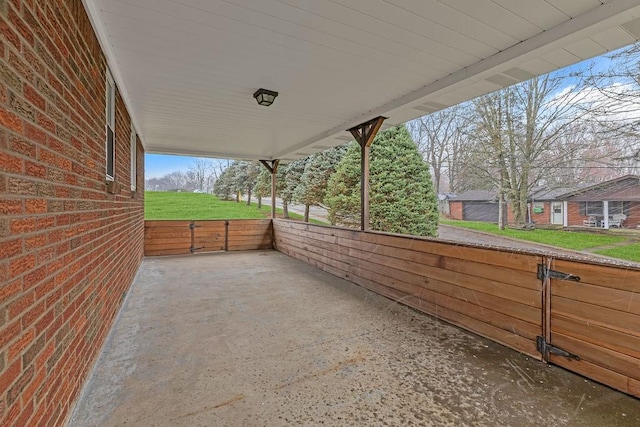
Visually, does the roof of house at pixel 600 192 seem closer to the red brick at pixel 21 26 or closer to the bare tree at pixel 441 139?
the bare tree at pixel 441 139

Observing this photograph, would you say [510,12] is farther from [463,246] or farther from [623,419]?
[623,419]

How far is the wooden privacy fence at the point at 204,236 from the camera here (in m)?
6.85

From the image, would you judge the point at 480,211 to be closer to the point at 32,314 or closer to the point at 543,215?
the point at 543,215

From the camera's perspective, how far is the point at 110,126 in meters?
2.88

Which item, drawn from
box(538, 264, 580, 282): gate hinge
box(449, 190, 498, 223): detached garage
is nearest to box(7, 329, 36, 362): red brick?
box(538, 264, 580, 282): gate hinge

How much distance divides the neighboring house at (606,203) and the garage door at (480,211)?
1.45 m

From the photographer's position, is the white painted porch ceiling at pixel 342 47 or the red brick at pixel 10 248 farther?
the white painted porch ceiling at pixel 342 47

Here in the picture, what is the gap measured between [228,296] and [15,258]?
3029mm

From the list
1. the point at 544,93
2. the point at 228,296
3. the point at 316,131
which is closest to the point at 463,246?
the point at 228,296

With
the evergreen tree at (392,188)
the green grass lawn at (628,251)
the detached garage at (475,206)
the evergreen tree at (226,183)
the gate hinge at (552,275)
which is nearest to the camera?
the gate hinge at (552,275)

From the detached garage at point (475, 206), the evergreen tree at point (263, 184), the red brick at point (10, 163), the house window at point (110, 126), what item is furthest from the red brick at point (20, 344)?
the evergreen tree at point (263, 184)

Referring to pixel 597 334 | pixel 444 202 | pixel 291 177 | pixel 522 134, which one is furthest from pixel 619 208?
pixel 291 177

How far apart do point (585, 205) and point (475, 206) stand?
267 cm

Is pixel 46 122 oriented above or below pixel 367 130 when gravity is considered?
below
